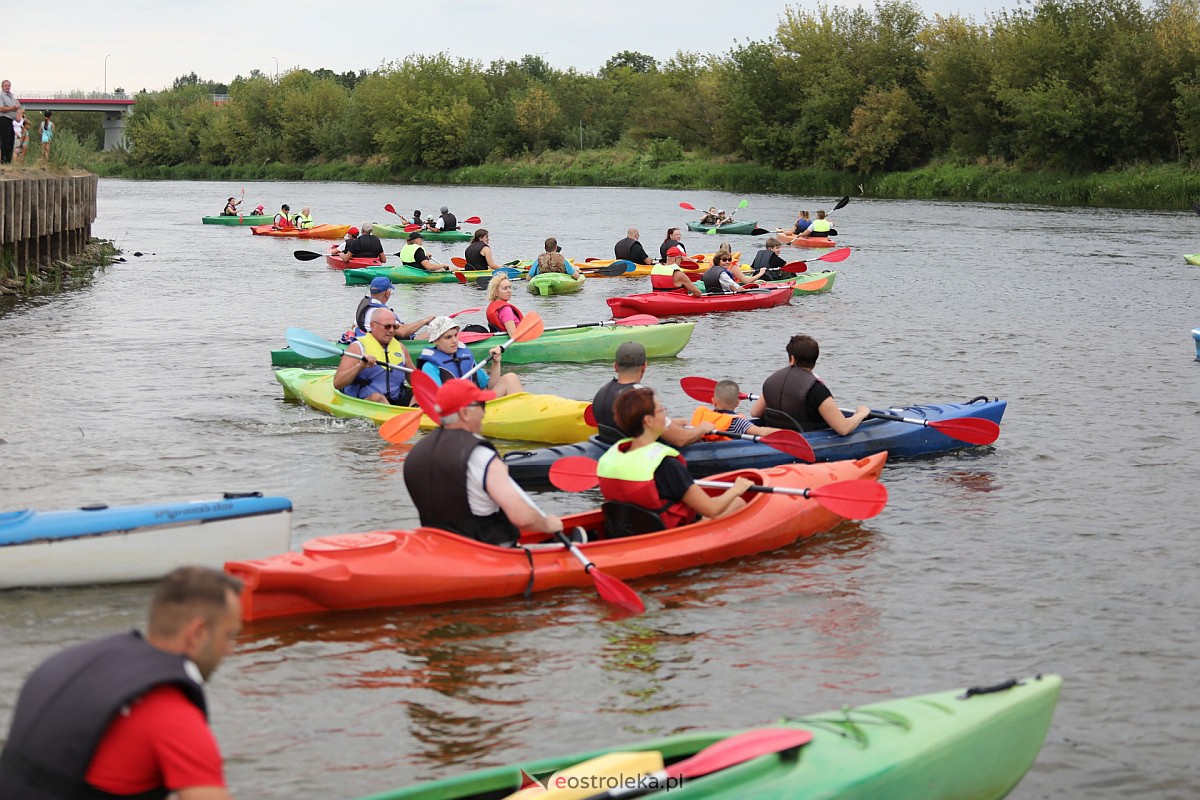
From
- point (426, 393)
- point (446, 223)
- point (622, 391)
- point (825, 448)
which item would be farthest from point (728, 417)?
point (446, 223)

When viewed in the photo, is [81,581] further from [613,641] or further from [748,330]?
[748,330]

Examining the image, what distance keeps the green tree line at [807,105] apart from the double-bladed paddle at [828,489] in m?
41.4

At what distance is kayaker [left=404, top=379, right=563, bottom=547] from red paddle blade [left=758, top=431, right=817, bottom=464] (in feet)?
9.36

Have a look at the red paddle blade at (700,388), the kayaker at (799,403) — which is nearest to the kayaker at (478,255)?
the red paddle blade at (700,388)

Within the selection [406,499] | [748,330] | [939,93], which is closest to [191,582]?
[406,499]

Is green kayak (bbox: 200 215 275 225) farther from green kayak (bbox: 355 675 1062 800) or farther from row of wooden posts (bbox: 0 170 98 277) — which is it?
green kayak (bbox: 355 675 1062 800)

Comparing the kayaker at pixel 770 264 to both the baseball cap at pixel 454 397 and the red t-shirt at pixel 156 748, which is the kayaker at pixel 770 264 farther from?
the red t-shirt at pixel 156 748

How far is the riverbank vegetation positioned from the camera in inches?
1845

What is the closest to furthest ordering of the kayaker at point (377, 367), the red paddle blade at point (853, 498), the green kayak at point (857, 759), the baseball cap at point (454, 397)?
the green kayak at point (857, 759)
the baseball cap at point (454, 397)
the red paddle blade at point (853, 498)
the kayaker at point (377, 367)

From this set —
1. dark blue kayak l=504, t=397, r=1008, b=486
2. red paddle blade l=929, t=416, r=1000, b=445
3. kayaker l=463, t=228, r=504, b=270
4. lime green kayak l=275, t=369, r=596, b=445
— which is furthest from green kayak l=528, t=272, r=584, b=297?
red paddle blade l=929, t=416, r=1000, b=445

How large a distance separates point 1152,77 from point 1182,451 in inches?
1578

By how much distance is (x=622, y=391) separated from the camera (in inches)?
327

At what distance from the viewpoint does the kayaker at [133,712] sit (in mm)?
3023

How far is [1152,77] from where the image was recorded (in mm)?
46344
